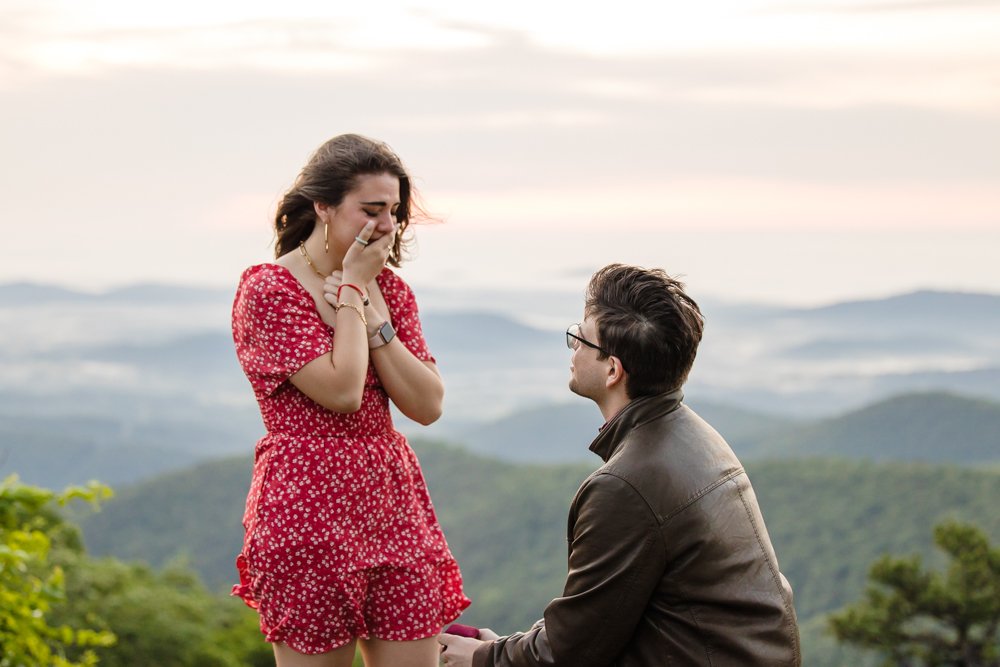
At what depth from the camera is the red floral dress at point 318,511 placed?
3043mm

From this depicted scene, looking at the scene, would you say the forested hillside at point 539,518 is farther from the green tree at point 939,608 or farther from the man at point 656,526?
the man at point 656,526

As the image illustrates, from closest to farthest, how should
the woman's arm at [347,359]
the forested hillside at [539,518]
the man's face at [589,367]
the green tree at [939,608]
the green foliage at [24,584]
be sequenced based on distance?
1. the man's face at [589,367]
2. the woman's arm at [347,359]
3. the green foliage at [24,584]
4. the green tree at [939,608]
5. the forested hillside at [539,518]

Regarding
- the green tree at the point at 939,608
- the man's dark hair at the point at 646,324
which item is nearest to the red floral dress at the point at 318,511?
the man's dark hair at the point at 646,324

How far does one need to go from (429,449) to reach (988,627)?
176ft

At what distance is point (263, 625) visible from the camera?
314 cm

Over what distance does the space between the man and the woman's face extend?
562 mm

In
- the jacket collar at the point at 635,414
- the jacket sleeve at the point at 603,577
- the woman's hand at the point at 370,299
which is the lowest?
the jacket sleeve at the point at 603,577

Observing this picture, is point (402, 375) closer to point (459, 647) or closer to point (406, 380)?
point (406, 380)

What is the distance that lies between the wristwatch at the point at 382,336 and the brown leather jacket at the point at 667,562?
1.97 ft

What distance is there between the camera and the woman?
3039 mm

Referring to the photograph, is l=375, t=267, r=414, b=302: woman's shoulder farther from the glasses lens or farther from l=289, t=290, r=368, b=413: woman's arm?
the glasses lens

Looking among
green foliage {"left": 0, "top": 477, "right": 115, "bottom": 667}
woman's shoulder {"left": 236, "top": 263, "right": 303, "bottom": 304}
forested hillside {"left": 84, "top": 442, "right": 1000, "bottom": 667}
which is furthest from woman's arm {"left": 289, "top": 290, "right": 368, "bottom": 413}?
forested hillside {"left": 84, "top": 442, "right": 1000, "bottom": 667}

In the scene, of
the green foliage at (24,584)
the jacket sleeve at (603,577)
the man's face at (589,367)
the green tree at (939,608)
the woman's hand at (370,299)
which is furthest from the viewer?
the green tree at (939,608)

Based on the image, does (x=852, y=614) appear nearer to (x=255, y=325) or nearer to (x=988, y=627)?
(x=988, y=627)
